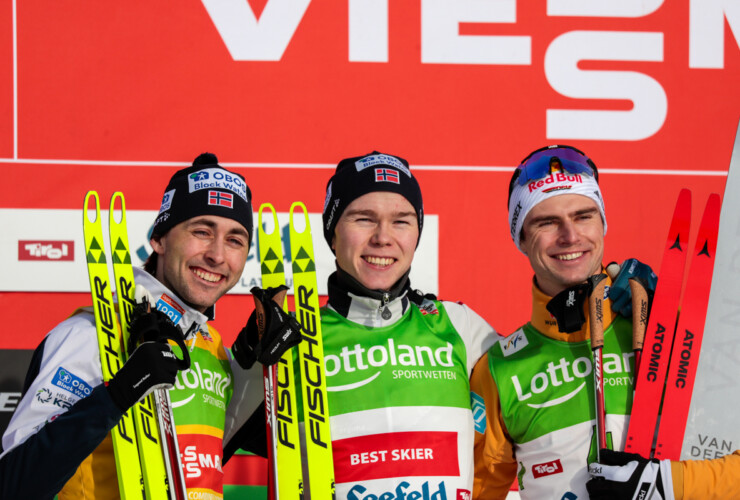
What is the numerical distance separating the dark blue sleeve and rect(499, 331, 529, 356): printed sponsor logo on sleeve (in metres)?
1.24

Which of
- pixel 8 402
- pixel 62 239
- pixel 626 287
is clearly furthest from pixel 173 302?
pixel 8 402

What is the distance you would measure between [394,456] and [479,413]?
344mm

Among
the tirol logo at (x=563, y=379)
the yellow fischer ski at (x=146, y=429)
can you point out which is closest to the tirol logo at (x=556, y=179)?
the tirol logo at (x=563, y=379)

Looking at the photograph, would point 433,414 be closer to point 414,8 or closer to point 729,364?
point 729,364

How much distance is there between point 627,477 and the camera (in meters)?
1.99

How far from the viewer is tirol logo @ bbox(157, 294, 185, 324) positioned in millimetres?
2363

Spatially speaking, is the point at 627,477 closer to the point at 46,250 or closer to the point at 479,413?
the point at 479,413

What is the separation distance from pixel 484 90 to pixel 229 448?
231 cm

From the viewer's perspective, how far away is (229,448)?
2498 millimetres

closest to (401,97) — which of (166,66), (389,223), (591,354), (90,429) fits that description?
(166,66)

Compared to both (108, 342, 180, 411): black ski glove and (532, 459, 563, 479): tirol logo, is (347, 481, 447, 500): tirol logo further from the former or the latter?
(108, 342, 180, 411): black ski glove

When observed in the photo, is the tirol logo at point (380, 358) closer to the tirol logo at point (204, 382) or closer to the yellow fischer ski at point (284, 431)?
the yellow fischer ski at point (284, 431)

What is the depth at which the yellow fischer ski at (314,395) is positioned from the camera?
7.17 ft

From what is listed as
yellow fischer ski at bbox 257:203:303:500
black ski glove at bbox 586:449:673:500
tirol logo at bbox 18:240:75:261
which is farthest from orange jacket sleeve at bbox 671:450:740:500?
tirol logo at bbox 18:240:75:261
